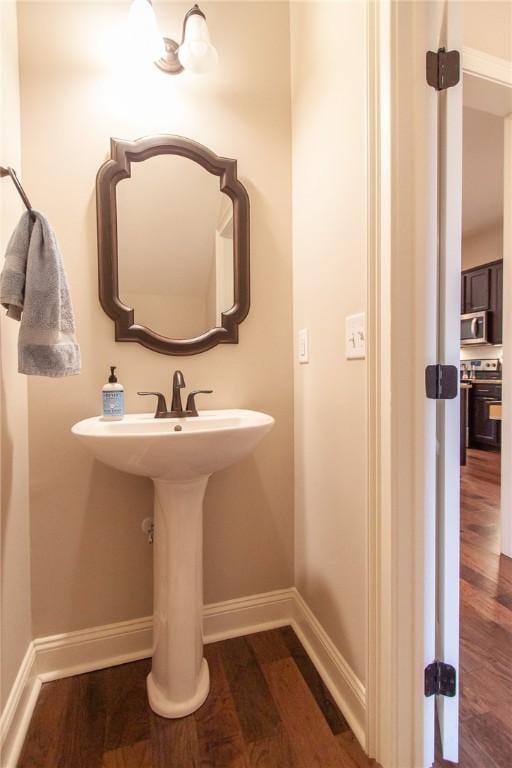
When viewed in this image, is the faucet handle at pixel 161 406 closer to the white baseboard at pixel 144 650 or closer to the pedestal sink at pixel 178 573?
the pedestal sink at pixel 178 573

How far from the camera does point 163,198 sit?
128cm

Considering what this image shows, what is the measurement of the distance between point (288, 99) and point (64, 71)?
2.68 ft

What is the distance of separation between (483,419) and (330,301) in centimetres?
404

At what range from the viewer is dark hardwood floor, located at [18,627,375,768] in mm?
892

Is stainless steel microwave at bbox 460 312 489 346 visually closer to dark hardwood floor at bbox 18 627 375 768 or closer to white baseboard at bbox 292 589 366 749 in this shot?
white baseboard at bbox 292 589 366 749

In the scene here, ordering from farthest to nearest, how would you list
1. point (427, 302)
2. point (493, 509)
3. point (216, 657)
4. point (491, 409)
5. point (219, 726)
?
point (491, 409) → point (493, 509) → point (216, 657) → point (219, 726) → point (427, 302)

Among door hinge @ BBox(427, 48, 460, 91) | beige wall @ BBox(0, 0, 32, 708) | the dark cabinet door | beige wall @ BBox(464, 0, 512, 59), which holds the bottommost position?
beige wall @ BBox(0, 0, 32, 708)

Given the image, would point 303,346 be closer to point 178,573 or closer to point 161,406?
point 161,406

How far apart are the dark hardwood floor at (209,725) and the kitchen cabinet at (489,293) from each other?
403cm

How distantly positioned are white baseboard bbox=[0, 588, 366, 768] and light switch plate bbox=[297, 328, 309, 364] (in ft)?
3.10

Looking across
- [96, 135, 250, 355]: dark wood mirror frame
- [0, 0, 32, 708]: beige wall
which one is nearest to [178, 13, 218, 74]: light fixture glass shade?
[96, 135, 250, 355]: dark wood mirror frame

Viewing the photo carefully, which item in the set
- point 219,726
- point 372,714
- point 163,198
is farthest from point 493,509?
point 163,198

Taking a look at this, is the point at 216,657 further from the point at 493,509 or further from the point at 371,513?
the point at 493,509

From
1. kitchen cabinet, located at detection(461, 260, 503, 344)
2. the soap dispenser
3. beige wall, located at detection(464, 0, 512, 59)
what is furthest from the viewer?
kitchen cabinet, located at detection(461, 260, 503, 344)
